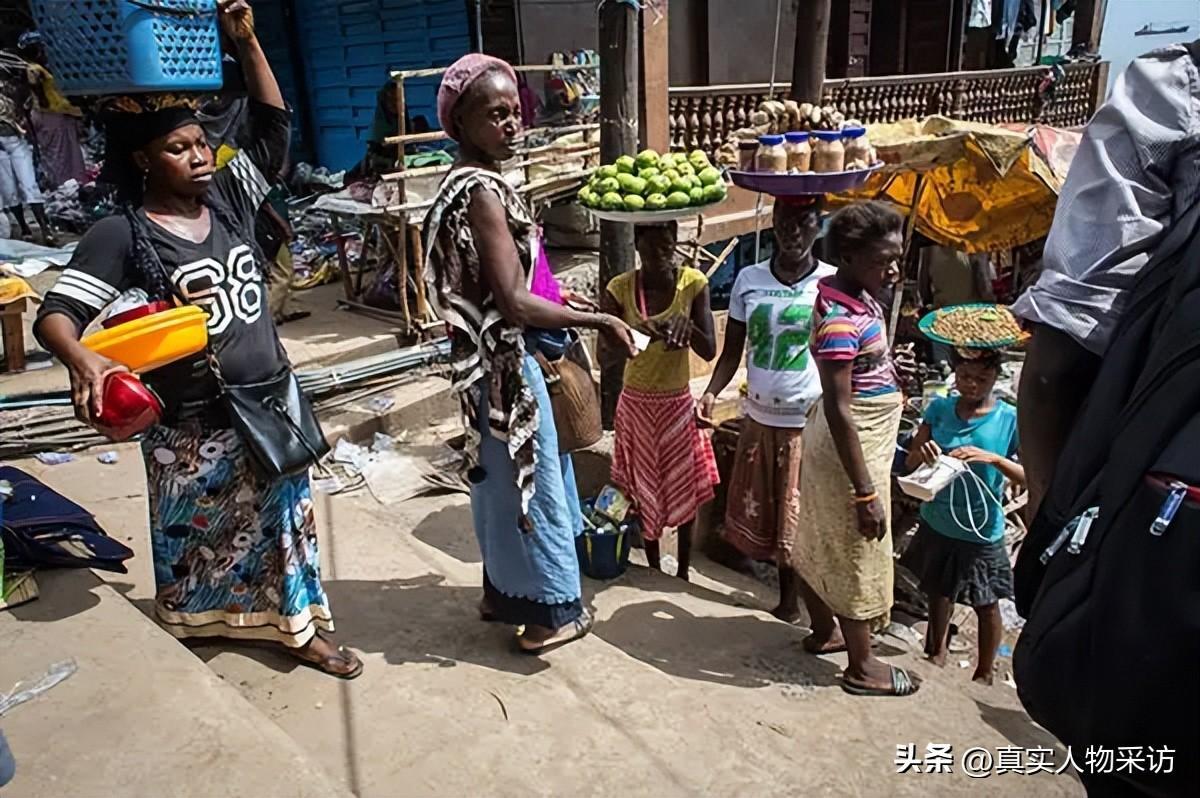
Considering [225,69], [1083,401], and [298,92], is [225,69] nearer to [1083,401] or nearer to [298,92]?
[1083,401]

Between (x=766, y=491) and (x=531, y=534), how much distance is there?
135cm

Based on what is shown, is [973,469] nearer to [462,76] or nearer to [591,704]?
[591,704]

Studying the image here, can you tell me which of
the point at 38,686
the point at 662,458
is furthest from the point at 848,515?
the point at 38,686

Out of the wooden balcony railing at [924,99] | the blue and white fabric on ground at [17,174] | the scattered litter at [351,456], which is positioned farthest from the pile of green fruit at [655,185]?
the blue and white fabric on ground at [17,174]

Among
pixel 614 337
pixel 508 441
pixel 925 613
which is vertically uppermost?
pixel 614 337

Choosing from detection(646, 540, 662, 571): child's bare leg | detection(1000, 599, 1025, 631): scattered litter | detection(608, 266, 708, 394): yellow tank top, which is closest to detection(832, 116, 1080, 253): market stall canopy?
detection(1000, 599, 1025, 631): scattered litter

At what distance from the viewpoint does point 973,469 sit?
3494mm

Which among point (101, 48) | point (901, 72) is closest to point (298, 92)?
point (901, 72)

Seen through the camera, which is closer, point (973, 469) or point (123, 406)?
point (123, 406)

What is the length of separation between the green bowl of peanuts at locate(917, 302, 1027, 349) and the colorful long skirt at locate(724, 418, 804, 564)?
71cm

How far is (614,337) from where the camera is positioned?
8.80 ft

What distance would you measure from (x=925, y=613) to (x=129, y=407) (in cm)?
452

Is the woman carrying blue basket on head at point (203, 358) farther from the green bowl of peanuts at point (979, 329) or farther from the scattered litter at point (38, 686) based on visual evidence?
the green bowl of peanuts at point (979, 329)

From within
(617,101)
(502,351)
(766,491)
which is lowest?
(766,491)
